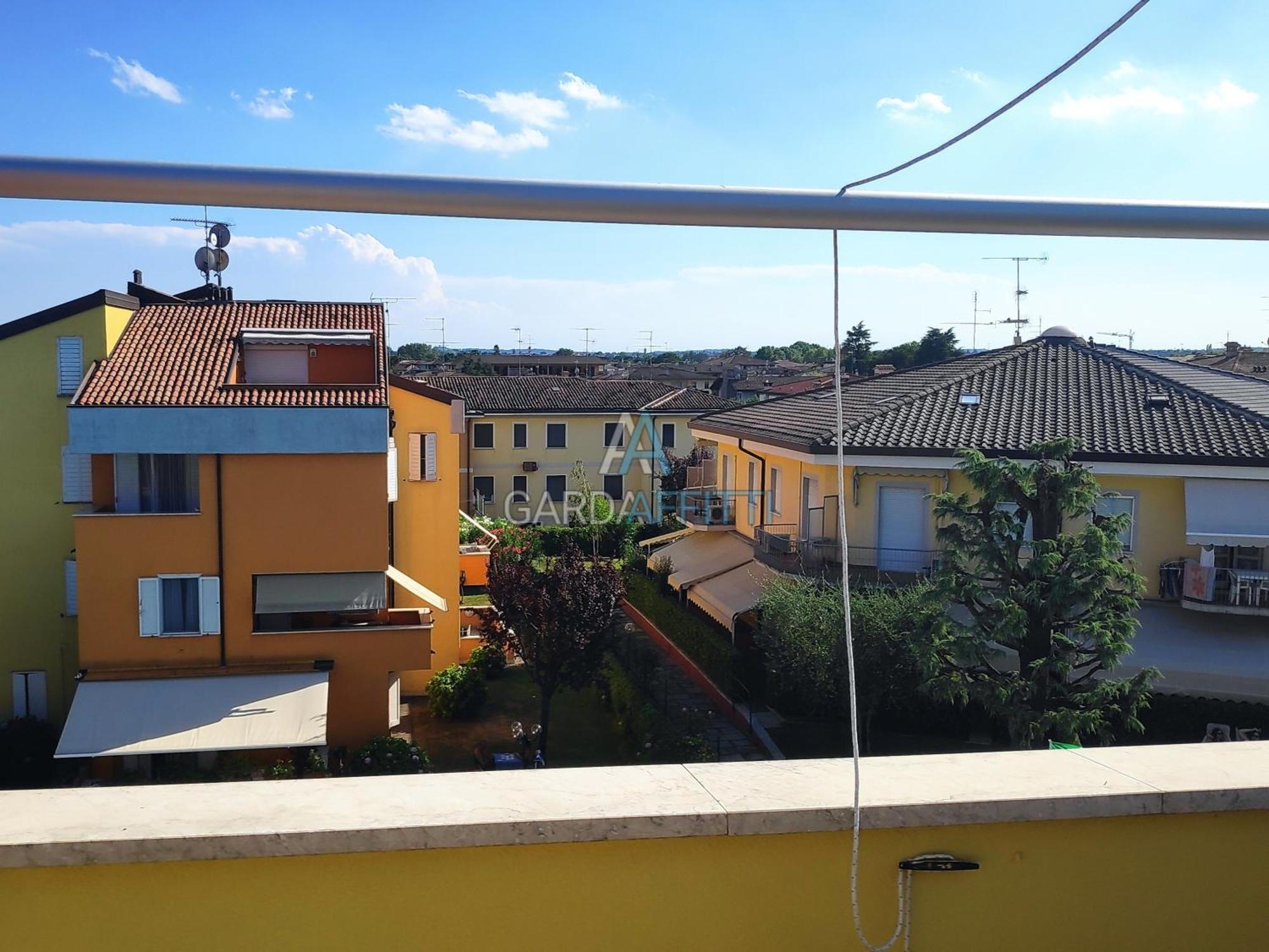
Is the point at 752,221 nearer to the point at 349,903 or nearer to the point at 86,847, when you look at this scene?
the point at 349,903

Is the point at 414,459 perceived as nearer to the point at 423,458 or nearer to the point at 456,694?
Result: the point at 423,458

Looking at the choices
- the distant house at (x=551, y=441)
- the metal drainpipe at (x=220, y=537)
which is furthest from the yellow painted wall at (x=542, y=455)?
the metal drainpipe at (x=220, y=537)

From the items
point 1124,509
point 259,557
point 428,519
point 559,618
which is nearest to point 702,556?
point 428,519

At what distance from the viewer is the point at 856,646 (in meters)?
16.2

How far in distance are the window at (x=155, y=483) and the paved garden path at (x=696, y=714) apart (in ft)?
28.0

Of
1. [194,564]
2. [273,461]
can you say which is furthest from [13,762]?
[273,461]

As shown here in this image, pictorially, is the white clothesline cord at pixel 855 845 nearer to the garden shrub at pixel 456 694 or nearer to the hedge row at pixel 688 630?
the hedge row at pixel 688 630

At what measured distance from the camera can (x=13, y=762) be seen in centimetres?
1892

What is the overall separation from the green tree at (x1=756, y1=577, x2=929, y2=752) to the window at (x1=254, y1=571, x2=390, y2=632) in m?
7.07

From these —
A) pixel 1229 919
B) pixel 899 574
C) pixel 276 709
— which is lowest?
pixel 276 709

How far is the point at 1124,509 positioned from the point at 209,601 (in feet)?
54.6

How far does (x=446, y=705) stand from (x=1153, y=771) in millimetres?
19291

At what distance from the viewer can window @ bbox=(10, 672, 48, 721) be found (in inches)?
813

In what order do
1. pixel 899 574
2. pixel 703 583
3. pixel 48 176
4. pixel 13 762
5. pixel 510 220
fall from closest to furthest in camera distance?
pixel 48 176 < pixel 510 220 < pixel 13 762 < pixel 899 574 < pixel 703 583
